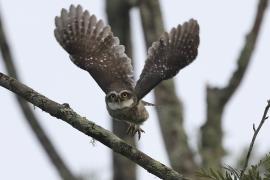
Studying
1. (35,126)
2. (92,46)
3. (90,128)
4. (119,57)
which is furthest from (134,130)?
(35,126)

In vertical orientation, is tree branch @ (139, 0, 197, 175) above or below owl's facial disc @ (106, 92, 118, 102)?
below

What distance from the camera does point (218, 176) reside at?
2965 mm

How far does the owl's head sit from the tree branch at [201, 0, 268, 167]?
8.53 ft

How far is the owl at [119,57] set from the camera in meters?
4.29

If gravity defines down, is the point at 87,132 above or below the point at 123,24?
above

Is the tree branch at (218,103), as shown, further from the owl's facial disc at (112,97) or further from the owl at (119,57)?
the owl's facial disc at (112,97)

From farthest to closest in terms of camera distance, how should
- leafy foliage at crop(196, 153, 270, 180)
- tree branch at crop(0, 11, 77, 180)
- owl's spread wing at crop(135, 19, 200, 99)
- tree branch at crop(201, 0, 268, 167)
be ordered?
tree branch at crop(201, 0, 268, 167) → tree branch at crop(0, 11, 77, 180) → owl's spread wing at crop(135, 19, 200, 99) → leafy foliage at crop(196, 153, 270, 180)

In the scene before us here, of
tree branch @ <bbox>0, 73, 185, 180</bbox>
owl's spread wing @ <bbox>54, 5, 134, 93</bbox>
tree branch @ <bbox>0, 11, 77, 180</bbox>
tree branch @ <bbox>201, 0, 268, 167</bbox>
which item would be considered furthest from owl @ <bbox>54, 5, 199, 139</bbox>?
tree branch @ <bbox>201, 0, 268, 167</bbox>

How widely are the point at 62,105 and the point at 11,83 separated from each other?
0.91ft

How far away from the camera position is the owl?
4293 mm

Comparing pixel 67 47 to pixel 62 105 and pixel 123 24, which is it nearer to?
pixel 62 105

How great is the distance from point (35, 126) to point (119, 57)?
7.61 ft

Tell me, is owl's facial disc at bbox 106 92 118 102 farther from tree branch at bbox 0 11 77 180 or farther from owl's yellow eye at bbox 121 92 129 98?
tree branch at bbox 0 11 77 180

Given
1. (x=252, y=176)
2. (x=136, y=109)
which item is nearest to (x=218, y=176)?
(x=252, y=176)
